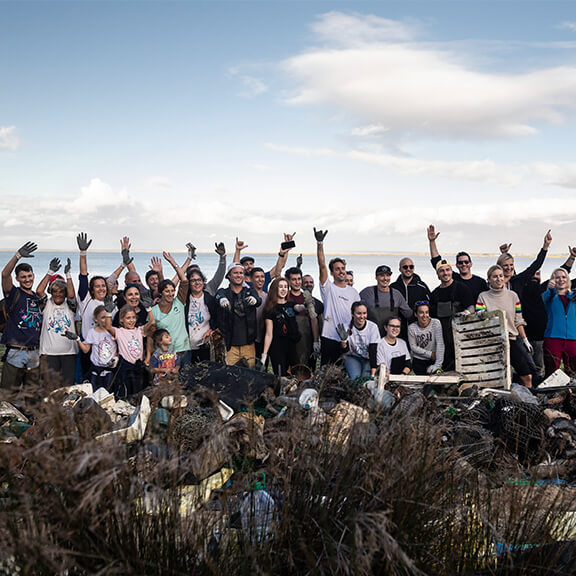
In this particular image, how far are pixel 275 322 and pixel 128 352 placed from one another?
1.91 meters

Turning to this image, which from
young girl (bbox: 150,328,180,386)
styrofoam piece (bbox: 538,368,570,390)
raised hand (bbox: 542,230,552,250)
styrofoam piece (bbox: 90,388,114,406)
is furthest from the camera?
raised hand (bbox: 542,230,552,250)

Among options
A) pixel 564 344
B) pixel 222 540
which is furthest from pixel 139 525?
pixel 564 344

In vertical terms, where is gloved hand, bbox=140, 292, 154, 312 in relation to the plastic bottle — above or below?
above

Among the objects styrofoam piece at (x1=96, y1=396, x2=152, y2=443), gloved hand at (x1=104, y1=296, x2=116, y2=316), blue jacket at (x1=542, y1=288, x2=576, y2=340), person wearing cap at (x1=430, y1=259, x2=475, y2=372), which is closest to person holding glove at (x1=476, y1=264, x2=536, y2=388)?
person wearing cap at (x1=430, y1=259, x2=475, y2=372)

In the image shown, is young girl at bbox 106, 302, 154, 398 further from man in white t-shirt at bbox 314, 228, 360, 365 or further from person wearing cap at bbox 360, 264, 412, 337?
person wearing cap at bbox 360, 264, 412, 337

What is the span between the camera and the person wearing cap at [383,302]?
25.2 ft

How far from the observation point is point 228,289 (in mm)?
7766

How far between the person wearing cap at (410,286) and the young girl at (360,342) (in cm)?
95

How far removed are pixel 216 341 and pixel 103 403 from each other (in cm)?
235

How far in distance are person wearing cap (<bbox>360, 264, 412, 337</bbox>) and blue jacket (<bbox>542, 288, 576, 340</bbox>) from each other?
72.2 inches

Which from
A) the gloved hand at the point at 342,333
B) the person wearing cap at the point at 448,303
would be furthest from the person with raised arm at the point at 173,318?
the person wearing cap at the point at 448,303

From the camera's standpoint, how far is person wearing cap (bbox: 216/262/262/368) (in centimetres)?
759

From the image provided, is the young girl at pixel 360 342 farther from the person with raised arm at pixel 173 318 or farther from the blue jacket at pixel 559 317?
the blue jacket at pixel 559 317

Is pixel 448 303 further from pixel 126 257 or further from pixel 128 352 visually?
pixel 126 257
